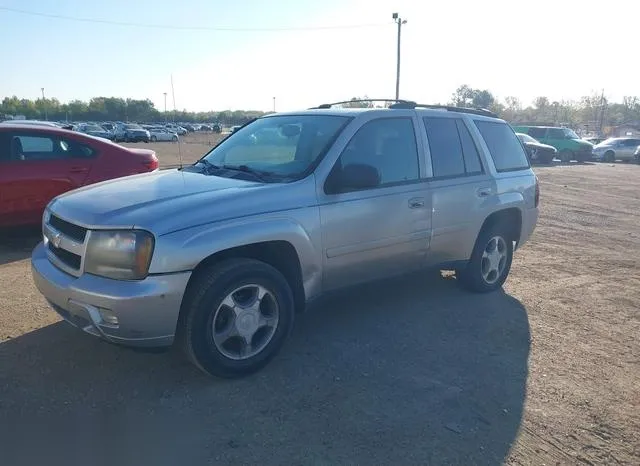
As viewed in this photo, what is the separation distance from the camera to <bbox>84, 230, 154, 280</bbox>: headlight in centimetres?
318

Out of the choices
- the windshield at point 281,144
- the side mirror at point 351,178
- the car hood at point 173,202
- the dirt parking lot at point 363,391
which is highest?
the windshield at point 281,144

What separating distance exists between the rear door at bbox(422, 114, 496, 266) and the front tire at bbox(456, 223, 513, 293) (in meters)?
0.19

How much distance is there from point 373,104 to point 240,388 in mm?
3337

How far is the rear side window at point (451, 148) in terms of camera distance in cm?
484

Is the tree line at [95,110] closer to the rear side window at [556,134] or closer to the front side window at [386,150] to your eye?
the rear side window at [556,134]

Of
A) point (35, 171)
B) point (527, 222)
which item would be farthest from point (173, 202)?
point (35, 171)

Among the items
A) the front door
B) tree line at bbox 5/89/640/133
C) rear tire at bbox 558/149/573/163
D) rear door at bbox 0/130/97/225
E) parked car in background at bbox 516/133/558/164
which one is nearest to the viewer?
the front door

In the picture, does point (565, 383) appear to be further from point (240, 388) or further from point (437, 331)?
point (240, 388)

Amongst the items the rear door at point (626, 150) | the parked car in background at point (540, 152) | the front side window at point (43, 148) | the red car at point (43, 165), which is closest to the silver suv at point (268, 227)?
the red car at point (43, 165)

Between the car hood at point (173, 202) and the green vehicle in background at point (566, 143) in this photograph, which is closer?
the car hood at point (173, 202)

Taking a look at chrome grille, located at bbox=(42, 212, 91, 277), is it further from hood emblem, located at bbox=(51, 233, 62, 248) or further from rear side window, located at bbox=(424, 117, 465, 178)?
rear side window, located at bbox=(424, 117, 465, 178)

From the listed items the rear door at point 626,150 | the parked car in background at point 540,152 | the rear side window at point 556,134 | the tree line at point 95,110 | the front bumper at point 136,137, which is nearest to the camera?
the parked car in background at point 540,152

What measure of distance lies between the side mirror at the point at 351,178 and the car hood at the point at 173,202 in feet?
0.59

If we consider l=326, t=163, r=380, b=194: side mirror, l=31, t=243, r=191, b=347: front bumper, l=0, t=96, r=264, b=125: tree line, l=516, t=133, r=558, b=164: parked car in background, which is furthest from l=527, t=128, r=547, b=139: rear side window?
l=0, t=96, r=264, b=125: tree line
